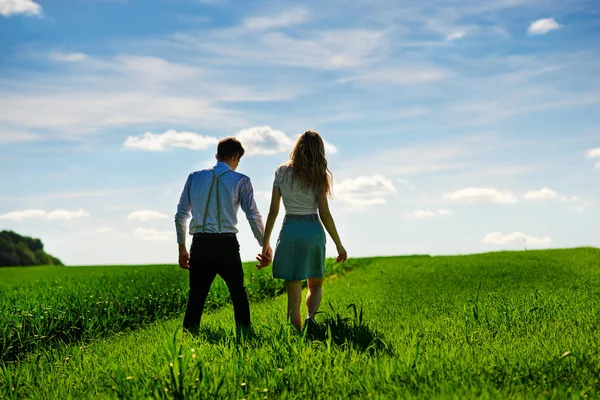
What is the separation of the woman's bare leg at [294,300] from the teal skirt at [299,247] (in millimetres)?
157

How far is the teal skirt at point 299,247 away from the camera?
758 centimetres

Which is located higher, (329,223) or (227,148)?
(227,148)

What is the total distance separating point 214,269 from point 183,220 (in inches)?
32.4

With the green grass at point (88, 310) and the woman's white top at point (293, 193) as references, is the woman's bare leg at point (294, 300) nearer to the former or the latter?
the woman's white top at point (293, 193)

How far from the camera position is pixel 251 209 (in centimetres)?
780

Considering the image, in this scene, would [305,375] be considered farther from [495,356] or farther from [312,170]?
[312,170]

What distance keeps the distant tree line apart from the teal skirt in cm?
4683

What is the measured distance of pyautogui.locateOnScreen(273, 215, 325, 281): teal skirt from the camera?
24.9 feet

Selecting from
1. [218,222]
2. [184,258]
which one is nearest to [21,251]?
[184,258]

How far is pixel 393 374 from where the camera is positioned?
17.1 feet

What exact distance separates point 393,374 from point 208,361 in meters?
1.96

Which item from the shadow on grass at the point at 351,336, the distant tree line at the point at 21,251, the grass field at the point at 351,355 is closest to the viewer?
the grass field at the point at 351,355

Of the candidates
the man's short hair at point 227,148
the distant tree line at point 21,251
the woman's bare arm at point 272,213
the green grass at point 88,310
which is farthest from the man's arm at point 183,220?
the distant tree line at point 21,251

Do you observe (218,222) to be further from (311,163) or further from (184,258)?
(311,163)
